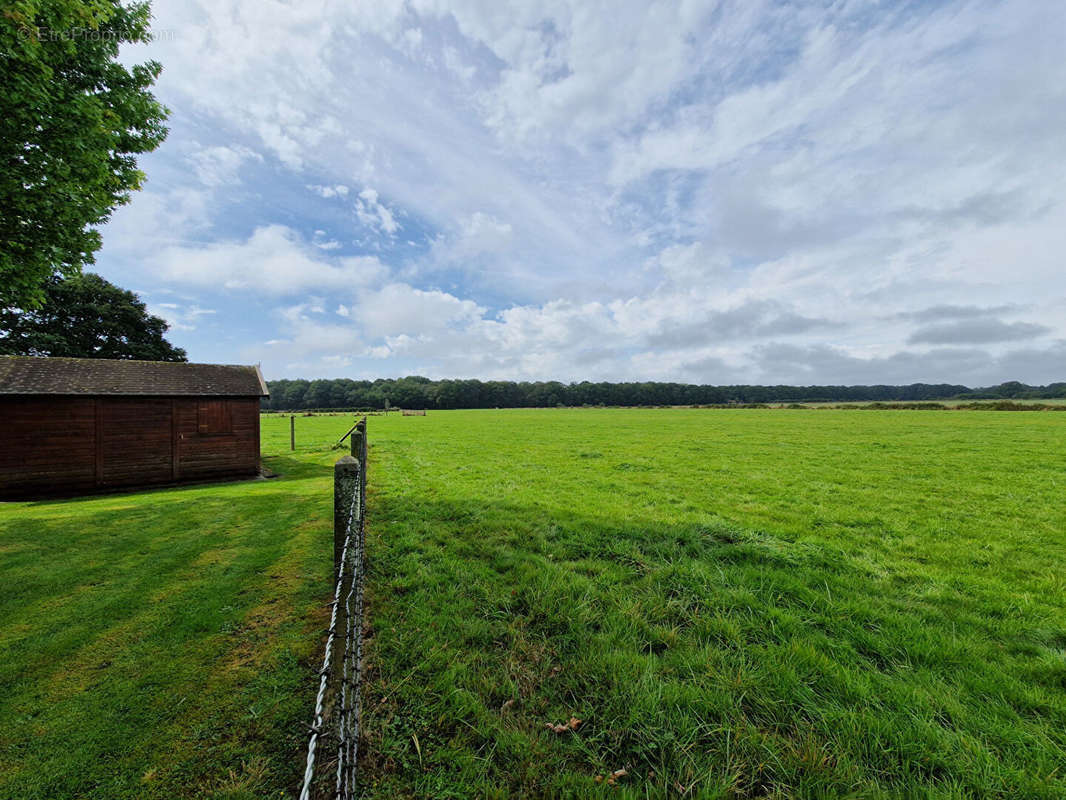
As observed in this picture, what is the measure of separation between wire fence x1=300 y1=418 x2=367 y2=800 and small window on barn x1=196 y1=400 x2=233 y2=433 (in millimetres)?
13747

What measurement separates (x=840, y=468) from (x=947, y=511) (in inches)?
201

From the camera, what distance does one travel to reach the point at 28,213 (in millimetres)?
6938

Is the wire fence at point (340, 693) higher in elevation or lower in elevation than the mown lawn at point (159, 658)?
higher

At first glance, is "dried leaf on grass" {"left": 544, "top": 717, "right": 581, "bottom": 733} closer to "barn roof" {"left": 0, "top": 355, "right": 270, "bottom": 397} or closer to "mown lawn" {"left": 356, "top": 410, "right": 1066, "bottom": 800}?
"mown lawn" {"left": 356, "top": 410, "right": 1066, "bottom": 800}

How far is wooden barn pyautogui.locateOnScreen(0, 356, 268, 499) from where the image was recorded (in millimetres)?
12078

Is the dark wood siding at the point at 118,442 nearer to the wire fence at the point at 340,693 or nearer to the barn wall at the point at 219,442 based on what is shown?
the barn wall at the point at 219,442

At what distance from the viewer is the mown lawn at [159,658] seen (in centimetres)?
268

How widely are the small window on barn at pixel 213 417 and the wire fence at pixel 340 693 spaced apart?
45.1ft

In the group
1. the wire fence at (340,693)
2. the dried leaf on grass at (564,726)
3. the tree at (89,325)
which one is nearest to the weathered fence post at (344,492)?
the wire fence at (340,693)

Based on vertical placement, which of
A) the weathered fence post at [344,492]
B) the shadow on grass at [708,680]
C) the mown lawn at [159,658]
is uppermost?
the weathered fence post at [344,492]

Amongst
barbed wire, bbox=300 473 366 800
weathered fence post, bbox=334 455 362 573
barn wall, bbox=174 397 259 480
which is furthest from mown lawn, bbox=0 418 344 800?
barn wall, bbox=174 397 259 480

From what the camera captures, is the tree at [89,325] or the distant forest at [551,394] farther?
the distant forest at [551,394]

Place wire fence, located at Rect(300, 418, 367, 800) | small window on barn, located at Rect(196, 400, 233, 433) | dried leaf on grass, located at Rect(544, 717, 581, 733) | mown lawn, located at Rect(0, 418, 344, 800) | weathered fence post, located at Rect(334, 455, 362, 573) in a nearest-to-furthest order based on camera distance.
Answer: wire fence, located at Rect(300, 418, 367, 800) < mown lawn, located at Rect(0, 418, 344, 800) < dried leaf on grass, located at Rect(544, 717, 581, 733) < weathered fence post, located at Rect(334, 455, 362, 573) < small window on barn, located at Rect(196, 400, 233, 433)

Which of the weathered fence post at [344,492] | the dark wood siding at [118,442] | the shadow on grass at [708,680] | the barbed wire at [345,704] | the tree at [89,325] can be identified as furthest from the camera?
the tree at [89,325]
